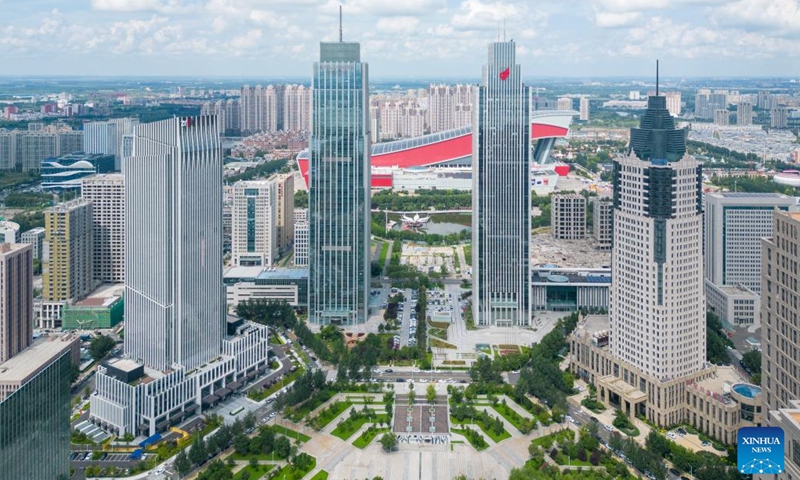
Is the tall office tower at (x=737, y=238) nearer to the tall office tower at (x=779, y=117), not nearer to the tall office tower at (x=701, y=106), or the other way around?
the tall office tower at (x=779, y=117)

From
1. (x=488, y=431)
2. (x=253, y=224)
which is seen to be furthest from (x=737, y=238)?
(x=253, y=224)

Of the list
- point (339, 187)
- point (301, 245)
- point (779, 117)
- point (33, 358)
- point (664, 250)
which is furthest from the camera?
point (779, 117)

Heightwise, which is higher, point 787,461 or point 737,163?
point 737,163

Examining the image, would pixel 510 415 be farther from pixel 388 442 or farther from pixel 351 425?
pixel 351 425

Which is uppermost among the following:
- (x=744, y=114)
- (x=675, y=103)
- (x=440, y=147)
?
(x=675, y=103)

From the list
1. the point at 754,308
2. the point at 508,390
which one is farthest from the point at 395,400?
the point at 754,308

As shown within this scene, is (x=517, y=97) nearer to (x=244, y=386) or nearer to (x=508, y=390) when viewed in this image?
(x=508, y=390)

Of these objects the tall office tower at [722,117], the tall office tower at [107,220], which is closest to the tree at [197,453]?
the tall office tower at [107,220]
